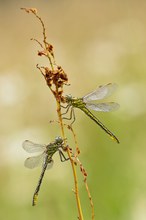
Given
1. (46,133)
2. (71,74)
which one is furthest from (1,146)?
(71,74)

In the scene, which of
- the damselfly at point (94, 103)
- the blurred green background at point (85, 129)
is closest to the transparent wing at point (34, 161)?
the damselfly at point (94, 103)

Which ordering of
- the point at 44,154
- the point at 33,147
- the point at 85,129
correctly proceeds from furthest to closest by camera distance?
the point at 85,129, the point at 33,147, the point at 44,154

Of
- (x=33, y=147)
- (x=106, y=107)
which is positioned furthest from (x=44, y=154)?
(x=106, y=107)

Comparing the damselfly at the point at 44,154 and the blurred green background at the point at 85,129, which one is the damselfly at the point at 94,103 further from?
the blurred green background at the point at 85,129

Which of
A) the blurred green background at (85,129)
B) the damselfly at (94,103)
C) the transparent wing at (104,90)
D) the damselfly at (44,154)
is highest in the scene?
the blurred green background at (85,129)

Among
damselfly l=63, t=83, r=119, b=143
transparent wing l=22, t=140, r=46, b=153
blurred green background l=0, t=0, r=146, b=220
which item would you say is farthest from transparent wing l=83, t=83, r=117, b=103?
blurred green background l=0, t=0, r=146, b=220

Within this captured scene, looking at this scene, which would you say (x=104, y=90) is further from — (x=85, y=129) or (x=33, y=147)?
(x=85, y=129)

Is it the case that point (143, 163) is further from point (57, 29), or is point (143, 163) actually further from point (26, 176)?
point (57, 29)

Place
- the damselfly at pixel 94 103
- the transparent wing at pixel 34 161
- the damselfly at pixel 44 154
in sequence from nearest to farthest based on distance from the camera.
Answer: the damselfly at pixel 44 154 < the damselfly at pixel 94 103 < the transparent wing at pixel 34 161

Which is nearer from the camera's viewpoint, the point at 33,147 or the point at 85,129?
the point at 33,147
